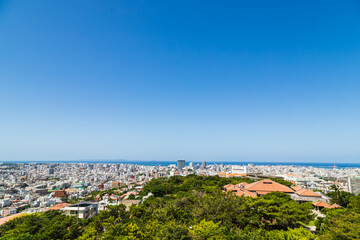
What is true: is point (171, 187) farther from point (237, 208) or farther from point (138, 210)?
point (237, 208)

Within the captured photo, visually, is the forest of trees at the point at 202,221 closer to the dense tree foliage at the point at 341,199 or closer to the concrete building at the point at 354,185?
the dense tree foliage at the point at 341,199

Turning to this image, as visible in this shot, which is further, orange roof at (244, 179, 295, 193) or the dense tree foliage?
orange roof at (244, 179, 295, 193)

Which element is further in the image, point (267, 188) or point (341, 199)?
point (267, 188)

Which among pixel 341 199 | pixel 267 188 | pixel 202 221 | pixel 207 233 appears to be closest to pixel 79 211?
pixel 202 221

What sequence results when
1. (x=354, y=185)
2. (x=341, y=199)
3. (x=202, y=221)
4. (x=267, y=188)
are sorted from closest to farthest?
(x=202, y=221), (x=341, y=199), (x=267, y=188), (x=354, y=185)

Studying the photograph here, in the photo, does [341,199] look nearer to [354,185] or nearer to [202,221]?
[354,185]

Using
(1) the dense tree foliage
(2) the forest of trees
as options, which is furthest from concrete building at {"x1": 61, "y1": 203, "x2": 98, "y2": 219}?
(1) the dense tree foliage

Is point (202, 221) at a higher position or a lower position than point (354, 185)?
higher

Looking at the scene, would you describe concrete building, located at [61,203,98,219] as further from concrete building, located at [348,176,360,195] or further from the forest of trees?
concrete building, located at [348,176,360,195]

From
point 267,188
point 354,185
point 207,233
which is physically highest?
point 207,233

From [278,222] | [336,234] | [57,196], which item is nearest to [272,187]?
[278,222]

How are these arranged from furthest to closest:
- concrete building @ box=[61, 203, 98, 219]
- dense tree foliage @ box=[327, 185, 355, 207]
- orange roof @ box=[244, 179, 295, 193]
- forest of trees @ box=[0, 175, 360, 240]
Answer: orange roof @ box=[244, 179, 295, 193] → dense tree foliage @ box=[327, 185, 355, 207] → concrete building @ box=[61, 203, 98, 219] → forest of trees @ box=[0, 175, 360, 240]

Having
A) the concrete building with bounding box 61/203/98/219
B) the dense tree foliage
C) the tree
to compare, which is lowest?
the concrete building with bounding box 61/203/98/219

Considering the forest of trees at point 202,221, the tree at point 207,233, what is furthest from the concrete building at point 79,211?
the tree at point 207,233
